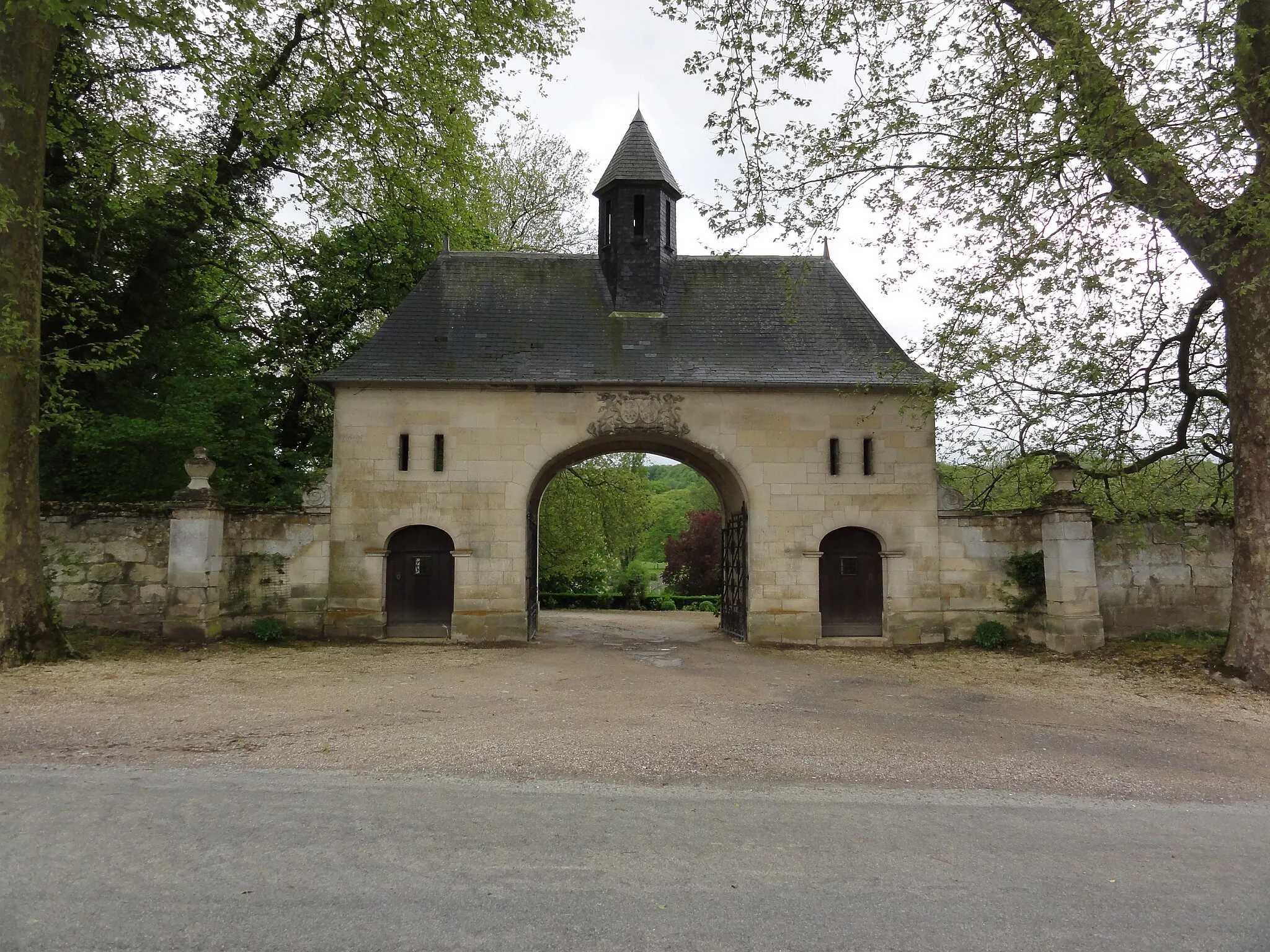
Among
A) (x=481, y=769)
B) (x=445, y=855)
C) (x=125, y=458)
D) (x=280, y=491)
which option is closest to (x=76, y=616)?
(x=125, y=458)

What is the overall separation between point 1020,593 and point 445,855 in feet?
37.3

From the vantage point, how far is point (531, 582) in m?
14.4

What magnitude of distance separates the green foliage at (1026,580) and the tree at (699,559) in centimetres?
1678

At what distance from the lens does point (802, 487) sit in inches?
523

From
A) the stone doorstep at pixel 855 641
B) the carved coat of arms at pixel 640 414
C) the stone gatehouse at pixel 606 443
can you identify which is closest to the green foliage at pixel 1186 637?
the stone gatehouse at pixel 606 443

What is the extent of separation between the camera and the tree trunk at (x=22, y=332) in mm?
8758

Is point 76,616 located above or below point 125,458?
below

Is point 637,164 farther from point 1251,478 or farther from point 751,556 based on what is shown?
point 1251,478

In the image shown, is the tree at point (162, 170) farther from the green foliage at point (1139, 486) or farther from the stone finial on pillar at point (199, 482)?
the green foliage at point (1139, 486)

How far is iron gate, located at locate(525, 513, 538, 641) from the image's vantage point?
13289mm

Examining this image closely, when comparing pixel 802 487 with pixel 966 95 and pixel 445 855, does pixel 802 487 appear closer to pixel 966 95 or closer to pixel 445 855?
pixel 966 95

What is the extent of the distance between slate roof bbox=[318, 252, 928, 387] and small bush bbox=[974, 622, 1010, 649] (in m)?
4.25

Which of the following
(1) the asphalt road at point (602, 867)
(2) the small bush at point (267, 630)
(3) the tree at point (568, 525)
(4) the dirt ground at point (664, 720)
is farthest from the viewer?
(3) the tree at point (568, 525)

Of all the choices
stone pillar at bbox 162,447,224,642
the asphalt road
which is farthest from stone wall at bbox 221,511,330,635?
the asphalt road
